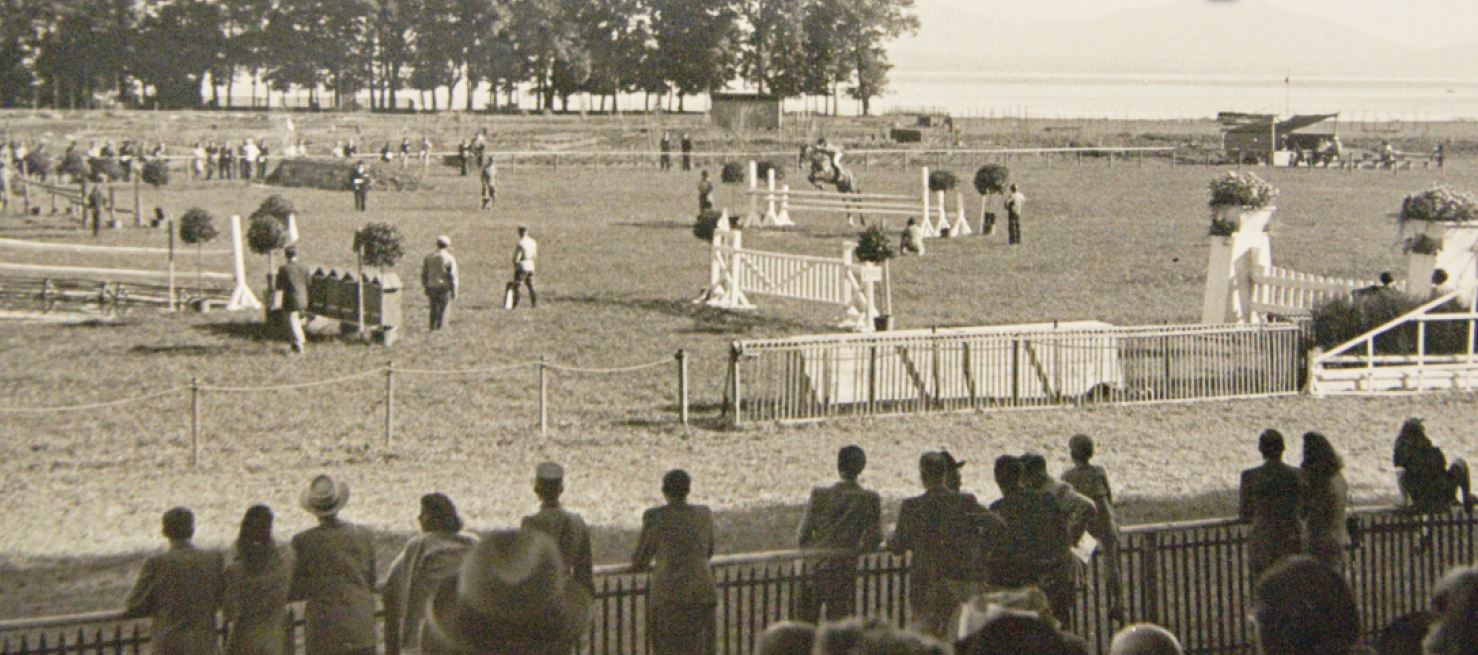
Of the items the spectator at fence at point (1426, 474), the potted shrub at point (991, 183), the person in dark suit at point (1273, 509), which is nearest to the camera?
the person in dark suit at point (1273, 509)

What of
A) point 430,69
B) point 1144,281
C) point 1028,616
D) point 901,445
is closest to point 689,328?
point 901,445

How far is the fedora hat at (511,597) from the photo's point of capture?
488 centimetres

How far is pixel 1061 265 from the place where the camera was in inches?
1262

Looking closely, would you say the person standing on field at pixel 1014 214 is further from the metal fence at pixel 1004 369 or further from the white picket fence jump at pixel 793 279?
the metal fence at pixel 1004 369

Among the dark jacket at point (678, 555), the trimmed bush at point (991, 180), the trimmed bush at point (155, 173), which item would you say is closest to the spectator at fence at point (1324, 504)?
the dark jacket at point (678, 555)

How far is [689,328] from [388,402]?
25.7 ft

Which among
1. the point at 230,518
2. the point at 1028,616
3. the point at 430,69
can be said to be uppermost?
the point at 430,69

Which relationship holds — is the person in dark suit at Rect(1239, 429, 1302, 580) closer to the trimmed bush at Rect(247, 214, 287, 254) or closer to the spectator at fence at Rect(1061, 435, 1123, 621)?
the spectator at fence at Rect(1061, 435, 1123, 621)

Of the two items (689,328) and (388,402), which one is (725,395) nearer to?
(388,402)

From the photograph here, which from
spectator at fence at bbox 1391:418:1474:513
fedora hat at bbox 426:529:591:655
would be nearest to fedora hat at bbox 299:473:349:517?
fedora hat at bbox 426:529:591:655

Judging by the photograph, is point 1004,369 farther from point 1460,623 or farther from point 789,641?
point 789,641

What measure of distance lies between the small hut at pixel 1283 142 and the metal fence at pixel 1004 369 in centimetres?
4899

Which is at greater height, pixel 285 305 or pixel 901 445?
pixel 285 305

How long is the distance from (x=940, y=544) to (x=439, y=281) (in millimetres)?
15450
